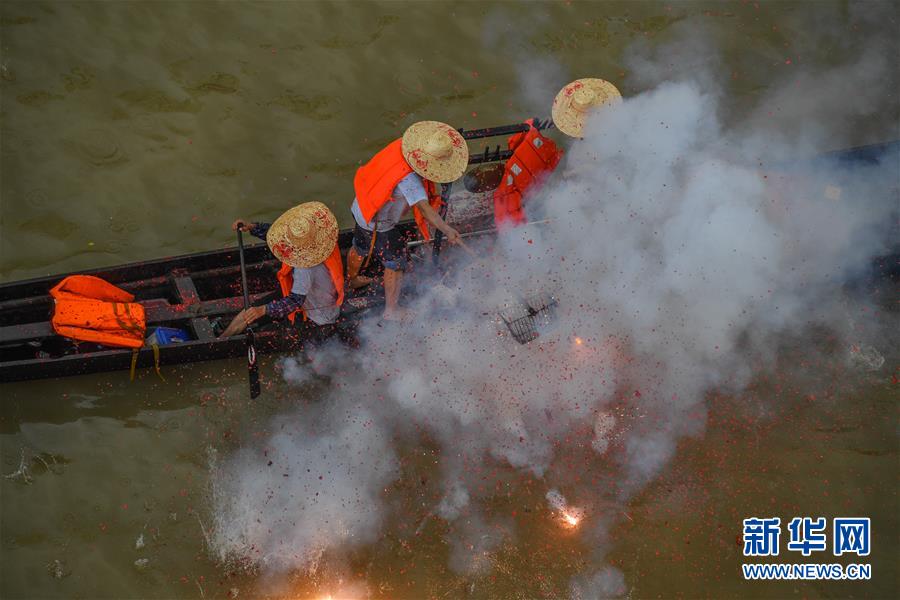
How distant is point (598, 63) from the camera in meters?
8.76

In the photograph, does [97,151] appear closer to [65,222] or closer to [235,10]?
[65,222]

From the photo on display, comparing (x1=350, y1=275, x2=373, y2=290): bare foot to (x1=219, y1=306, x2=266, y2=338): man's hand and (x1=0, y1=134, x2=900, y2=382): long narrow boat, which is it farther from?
(x1=219, y1=306, x2=266, y2=338): man's hand

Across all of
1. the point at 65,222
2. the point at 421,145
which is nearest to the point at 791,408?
the point at 421,145

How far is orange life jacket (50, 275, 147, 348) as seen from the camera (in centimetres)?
584

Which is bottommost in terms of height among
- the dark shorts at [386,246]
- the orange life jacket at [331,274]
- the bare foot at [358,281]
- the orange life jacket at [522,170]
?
the orange life jacket at [331,274]

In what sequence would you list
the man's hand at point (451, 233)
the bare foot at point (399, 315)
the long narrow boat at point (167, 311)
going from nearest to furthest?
the man's hand at point (451, 233) < the long narrow boat at point (167, 311) < the bare foot at point (399, 315)

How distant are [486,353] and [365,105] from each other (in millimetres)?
3392

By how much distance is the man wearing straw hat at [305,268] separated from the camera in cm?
554

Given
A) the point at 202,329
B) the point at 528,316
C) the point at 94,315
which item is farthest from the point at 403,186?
the point at 94,315

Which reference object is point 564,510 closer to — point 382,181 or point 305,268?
point 305,268

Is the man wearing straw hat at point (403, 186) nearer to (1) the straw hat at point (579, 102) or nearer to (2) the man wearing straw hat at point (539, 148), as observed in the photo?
(2) the man wearing straw hat at point (539, 148)

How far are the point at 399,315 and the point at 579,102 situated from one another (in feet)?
7.84

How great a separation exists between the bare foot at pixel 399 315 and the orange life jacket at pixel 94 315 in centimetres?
201

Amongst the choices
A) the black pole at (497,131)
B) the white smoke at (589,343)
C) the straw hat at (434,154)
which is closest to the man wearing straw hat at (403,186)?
the straw hat at (434,154)
